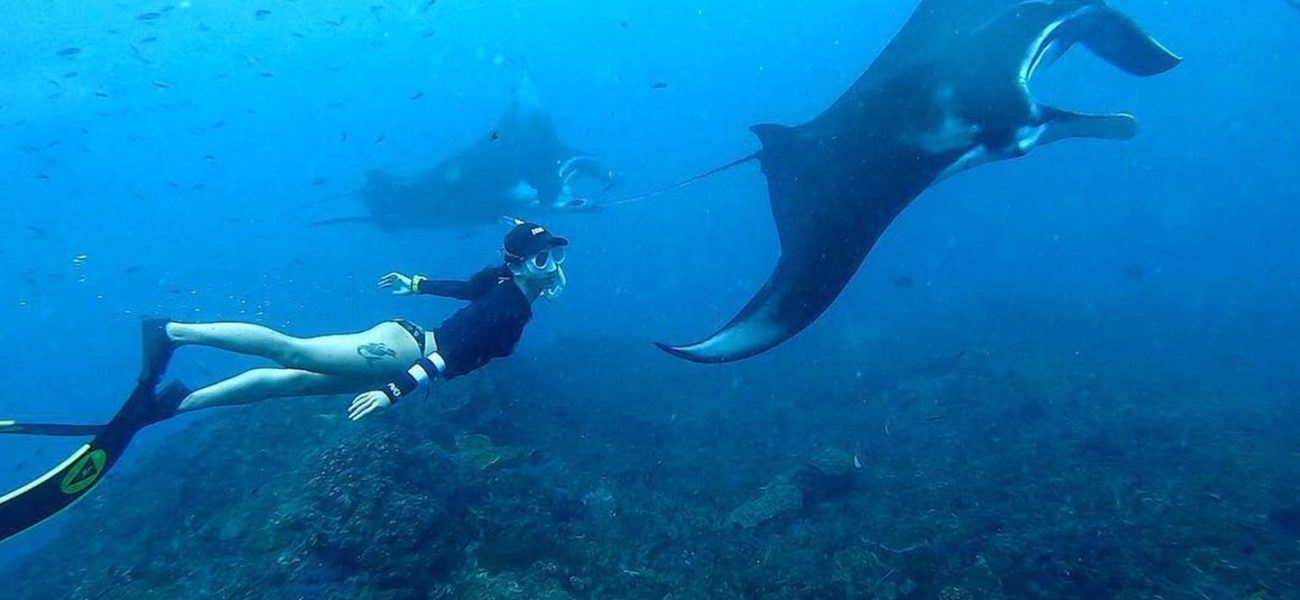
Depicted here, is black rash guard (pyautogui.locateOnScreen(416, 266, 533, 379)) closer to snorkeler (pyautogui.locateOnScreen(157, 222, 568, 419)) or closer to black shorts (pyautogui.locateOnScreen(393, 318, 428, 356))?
snorkeler (pyautogui.locateOnScreen(157, 222, 568, 419))

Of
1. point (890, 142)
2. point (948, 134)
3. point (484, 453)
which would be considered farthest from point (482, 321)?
point (484, 453)

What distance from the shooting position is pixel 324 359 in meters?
4.61

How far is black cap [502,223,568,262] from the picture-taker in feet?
16.3

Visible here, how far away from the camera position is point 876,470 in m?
9.07

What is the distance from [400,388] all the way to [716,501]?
5629 mm

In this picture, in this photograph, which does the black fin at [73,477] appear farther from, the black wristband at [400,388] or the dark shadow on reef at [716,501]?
the black wristband at [400,388]

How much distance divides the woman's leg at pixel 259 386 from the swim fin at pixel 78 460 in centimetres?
16

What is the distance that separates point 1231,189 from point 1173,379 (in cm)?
7119

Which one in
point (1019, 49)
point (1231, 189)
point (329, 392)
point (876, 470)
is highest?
point (1019, 49)

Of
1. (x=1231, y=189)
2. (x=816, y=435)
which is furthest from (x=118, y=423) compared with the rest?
(x=1231, y=189)

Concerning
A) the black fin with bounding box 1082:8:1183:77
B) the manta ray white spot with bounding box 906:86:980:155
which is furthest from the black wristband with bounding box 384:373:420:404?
the black fin with bounding box 1082:8:1183:77

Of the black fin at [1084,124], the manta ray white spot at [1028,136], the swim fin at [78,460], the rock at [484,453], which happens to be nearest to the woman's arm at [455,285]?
the swim fin at [78,460]

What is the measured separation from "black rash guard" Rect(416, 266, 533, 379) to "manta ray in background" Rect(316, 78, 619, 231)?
36.5ft

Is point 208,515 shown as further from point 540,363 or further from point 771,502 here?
point 540,363
